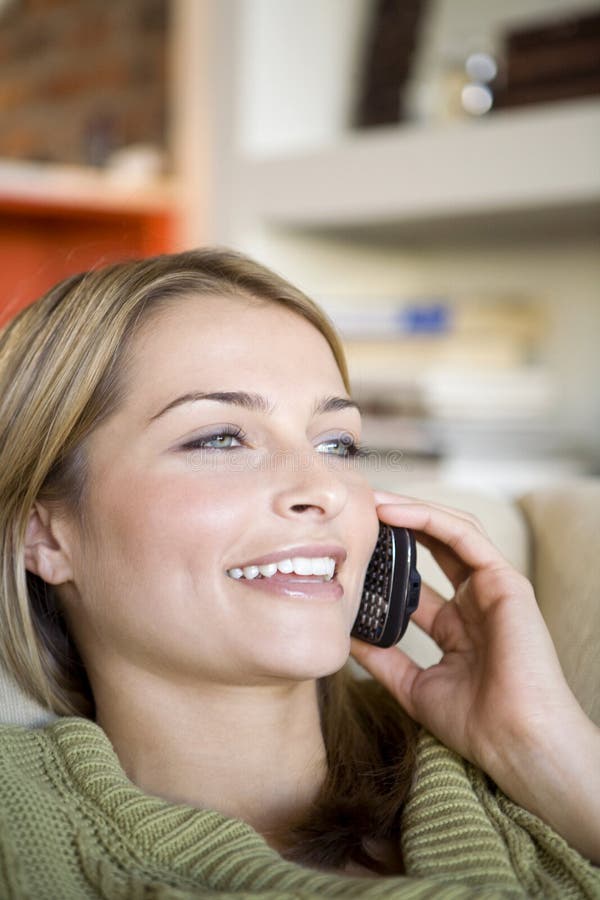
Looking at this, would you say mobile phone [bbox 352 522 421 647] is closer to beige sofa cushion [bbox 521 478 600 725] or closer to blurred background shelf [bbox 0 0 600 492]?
beige sofa cushion [bbox 521 478 600 725]

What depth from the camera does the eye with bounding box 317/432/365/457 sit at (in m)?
1.04

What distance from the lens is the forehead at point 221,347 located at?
969 mm

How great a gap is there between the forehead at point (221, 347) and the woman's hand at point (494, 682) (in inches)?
7.2

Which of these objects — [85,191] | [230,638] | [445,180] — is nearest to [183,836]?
[230,638]

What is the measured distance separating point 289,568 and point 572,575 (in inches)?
16.1

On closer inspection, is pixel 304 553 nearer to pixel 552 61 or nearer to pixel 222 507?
pixel 222 507

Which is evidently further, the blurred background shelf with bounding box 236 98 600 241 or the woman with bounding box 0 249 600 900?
the blurred background shelf with bounding box 236 98 600 241

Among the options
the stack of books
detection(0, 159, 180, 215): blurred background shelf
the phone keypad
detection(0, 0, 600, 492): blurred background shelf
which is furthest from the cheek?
detection(0, 159, 180, 215): blurred background shelf

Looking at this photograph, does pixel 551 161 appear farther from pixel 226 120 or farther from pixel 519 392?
pixel 226 120

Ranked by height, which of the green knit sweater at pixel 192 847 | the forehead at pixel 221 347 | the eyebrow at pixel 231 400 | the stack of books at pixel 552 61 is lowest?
the green knit sweater at pixel 192 847

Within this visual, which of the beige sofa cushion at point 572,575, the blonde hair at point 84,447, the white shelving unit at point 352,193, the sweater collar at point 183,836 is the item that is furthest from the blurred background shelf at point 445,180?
the sweater collar at point 183,836

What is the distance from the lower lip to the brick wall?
6.99 feet

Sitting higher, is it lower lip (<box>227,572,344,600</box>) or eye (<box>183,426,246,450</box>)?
eye (<box>183,426,246,450</box>)

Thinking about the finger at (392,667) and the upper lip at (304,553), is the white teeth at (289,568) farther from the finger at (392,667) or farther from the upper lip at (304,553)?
the finger at (392,667)
